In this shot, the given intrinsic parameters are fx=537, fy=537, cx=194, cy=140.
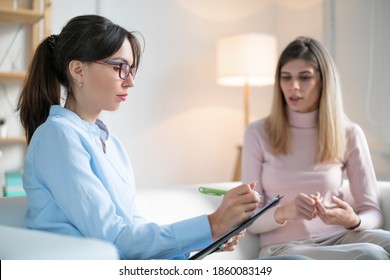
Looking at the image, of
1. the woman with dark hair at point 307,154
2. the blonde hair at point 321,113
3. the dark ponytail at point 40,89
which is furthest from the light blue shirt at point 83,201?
the blonde hair at point 321,113

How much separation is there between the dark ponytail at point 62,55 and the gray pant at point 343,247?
2.43 ft

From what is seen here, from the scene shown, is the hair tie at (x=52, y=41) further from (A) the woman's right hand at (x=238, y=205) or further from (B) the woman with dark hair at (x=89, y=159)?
(A) the woman's right hand at (x=238, y=205)

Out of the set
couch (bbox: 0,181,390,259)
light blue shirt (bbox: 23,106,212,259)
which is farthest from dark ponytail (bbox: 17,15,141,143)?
couch (bbox: 0,181,390,259)

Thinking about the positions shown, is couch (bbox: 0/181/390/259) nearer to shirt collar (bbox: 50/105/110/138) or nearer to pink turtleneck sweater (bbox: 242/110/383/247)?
pink turtleneck sweater (bbox: 242/110/383/247)

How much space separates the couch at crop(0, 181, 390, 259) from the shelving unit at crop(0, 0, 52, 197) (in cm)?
141

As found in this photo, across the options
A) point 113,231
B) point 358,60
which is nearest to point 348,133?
point 113,231

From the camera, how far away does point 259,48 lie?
3.28m

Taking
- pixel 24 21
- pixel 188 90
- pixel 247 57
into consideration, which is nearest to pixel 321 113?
pixel 247 57

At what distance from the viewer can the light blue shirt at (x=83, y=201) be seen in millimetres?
1000

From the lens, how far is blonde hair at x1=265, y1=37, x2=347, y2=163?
179 cm
